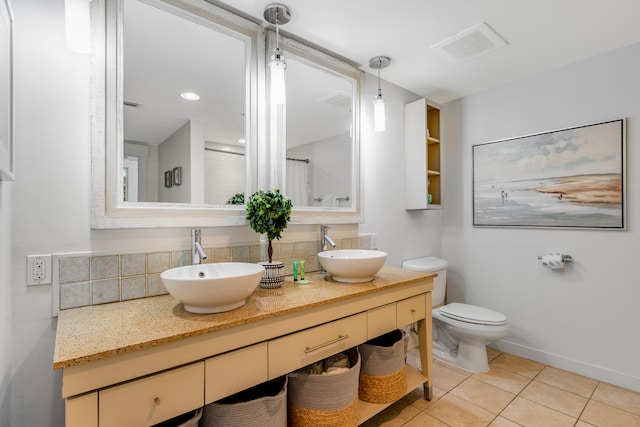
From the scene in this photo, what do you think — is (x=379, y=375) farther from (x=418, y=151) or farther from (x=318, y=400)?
(x=418, y=151)

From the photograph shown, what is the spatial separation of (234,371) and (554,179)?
2660 mm

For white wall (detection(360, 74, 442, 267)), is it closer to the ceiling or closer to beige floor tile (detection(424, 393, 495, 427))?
the ceiling

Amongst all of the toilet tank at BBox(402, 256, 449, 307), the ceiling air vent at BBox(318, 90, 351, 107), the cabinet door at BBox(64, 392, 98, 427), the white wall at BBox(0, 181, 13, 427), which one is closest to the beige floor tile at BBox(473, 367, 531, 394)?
the toilet tank at BBox(402, 256, 449, 307)

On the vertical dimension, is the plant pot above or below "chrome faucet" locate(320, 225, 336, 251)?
below

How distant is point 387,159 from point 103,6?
2.02 meters

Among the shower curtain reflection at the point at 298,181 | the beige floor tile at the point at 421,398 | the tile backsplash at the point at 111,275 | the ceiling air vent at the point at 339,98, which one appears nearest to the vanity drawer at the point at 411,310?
the beige floor tile at the point at 421,398

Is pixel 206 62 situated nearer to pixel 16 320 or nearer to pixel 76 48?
pixel 76 48

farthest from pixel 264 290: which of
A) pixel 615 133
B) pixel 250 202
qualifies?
pixel 615 133

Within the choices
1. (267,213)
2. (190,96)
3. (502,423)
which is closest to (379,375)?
(502,423)

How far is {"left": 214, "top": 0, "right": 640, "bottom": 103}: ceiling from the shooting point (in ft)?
5.53

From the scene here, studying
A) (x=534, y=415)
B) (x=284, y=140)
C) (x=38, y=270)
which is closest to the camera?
(x=38, y=270)

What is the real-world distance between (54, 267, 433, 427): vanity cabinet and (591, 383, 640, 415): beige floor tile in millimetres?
1528

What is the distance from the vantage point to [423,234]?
2932mm

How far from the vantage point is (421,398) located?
203 cm
